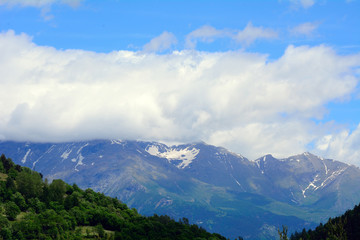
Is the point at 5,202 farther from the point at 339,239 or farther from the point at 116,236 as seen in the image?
the point at 339,239

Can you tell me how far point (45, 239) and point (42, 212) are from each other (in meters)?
32.7

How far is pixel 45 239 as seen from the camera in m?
164

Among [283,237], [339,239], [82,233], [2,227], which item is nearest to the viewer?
[283,237]

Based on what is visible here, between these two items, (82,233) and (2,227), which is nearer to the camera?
(2,227)

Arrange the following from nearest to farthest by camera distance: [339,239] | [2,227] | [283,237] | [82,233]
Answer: [283,237], [339,239], [2,227], [82,233]

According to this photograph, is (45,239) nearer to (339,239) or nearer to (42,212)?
(42,212)

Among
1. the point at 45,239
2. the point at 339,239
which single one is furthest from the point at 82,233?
the point at 339,239

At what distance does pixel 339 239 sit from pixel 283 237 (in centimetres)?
1896

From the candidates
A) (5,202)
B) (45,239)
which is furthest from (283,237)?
(5,202)

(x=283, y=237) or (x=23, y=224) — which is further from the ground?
(x=283, y=237)

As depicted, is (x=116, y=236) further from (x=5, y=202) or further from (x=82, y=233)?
(x=5, y=202)

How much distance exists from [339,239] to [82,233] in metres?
120

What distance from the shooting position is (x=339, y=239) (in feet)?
325

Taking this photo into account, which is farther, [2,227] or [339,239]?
[2,227]
